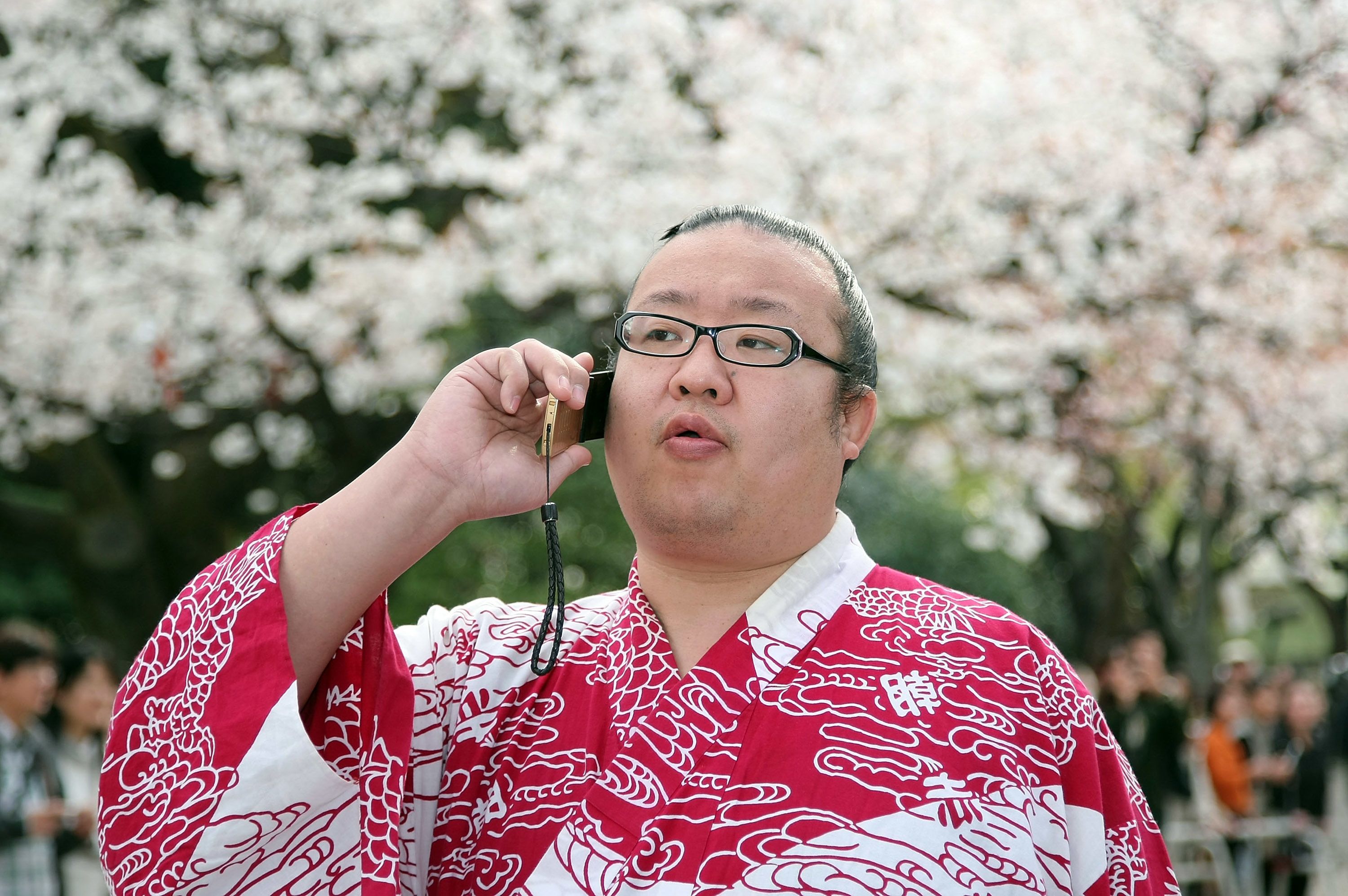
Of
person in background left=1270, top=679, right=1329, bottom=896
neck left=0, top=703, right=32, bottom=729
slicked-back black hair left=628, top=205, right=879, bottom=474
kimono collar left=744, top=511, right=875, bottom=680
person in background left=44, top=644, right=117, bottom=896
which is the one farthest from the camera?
person in background left=1270, top=679, right=1329, bottom=896

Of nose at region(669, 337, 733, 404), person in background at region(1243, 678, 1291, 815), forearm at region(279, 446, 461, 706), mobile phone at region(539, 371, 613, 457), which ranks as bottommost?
person in background at region(1243, 678, 1291, 815)

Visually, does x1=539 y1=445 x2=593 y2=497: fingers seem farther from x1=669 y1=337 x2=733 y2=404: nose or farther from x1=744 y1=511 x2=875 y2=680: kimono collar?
x1=744 y1=511 x2=875 y2=680: kimono collar

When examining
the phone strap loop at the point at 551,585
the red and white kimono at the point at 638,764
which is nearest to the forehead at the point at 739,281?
the phone strap loop at the point at 551,585

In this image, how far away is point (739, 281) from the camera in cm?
179

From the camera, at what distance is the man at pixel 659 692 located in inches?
60.6

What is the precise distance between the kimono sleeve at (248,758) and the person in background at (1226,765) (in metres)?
6.07

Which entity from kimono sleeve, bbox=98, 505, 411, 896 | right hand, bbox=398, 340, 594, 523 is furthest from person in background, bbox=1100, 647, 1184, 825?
kimono sleeve, bbox=98, 505, 411, 896

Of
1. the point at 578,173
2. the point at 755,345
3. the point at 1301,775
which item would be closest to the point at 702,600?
the point at 755,345

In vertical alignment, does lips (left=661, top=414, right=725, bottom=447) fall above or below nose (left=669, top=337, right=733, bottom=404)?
below

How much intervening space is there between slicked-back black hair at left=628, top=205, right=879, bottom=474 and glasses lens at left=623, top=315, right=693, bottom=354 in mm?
128

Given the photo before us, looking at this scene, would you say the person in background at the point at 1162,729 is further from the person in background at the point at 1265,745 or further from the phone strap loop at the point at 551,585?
the phone strap loop at the point at 551,585

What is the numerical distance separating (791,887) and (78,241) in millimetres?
6485

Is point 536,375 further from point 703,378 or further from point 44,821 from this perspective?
point 44,821

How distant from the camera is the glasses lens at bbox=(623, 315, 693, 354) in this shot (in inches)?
70.1
